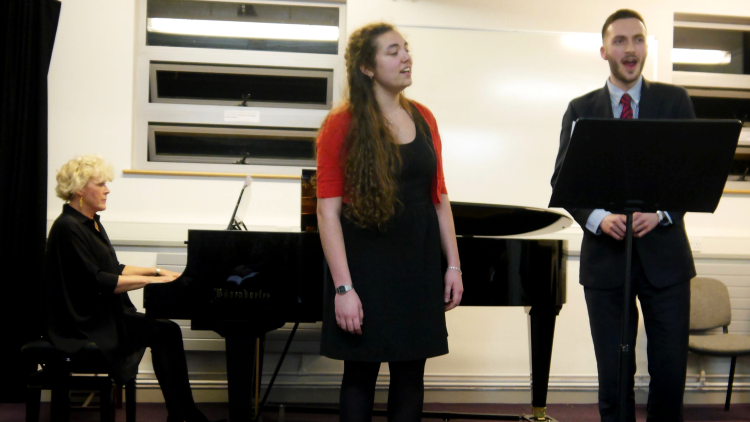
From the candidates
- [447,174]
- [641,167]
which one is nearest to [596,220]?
[641,167]

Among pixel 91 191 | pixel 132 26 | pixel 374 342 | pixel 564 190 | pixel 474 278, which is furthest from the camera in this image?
pixel 132 26

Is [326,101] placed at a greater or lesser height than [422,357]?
Answer: greater

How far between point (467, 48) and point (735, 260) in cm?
203

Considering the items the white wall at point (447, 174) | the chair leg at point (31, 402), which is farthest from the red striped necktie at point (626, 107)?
the chair leg at point (31, 402)

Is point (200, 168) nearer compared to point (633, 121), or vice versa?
point (633, 121)

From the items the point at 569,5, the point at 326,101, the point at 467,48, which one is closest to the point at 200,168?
the point at 326,101

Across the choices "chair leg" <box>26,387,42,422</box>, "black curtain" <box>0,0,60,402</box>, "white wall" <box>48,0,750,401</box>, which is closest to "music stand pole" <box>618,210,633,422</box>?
"white wall" <box>48,0,750,401</box>

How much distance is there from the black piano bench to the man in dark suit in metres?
1.86

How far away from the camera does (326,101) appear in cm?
388

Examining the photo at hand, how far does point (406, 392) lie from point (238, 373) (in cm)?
92

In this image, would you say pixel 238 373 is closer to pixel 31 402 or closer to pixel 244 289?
pixel 244 289

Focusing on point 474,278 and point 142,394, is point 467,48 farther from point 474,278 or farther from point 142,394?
point 142,394

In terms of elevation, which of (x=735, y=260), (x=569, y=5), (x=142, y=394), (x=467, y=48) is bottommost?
(x=142, y=394)

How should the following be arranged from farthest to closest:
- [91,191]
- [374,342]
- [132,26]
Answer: [132,26] → [91,191] → [374,342]
